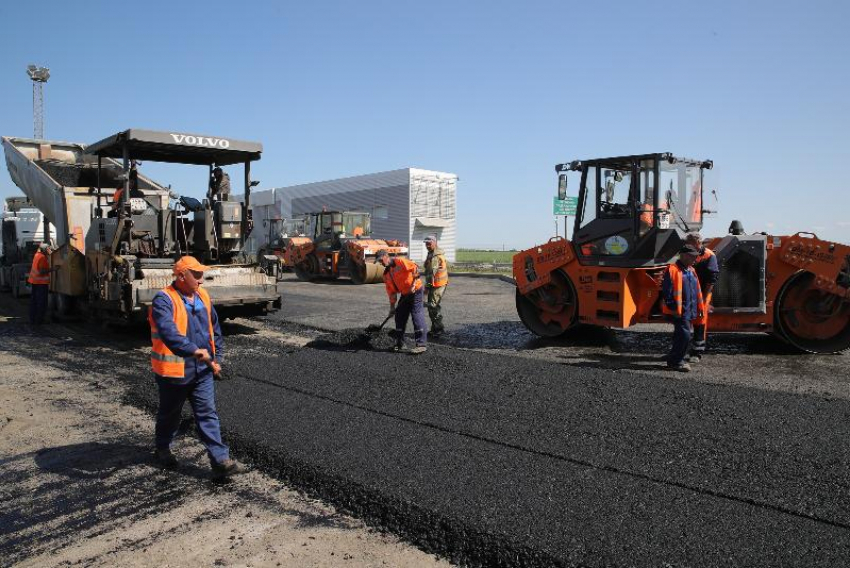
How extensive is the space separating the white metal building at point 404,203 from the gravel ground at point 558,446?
76.6 ft

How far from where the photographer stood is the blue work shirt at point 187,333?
387 cm

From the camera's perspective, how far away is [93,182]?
1147 cm

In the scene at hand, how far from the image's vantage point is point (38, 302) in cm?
1030

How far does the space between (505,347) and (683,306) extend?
100 inches

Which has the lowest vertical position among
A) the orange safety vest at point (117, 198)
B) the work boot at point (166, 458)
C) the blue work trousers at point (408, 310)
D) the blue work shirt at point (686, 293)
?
the work boot at point (166, 458)

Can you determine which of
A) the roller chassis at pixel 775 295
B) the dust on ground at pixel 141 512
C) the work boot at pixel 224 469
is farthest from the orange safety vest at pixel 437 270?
the work boot at pixel 224 469

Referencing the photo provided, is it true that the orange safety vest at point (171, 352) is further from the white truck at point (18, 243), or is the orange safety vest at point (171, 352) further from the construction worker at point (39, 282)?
the white truck at point (18, 243)

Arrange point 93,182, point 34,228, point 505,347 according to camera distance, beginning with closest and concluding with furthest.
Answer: point 505,347, point 93,182, point 34,228

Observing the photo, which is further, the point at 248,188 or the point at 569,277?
the point at 248,188

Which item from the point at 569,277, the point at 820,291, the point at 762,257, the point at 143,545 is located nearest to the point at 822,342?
the point at 820,291

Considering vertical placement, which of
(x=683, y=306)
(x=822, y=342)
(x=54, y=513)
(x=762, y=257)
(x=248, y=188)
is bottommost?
(x=54, y=513)

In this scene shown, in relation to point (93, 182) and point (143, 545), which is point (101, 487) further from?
point (93, 182)

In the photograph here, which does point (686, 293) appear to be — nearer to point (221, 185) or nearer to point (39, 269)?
point (221, 185)

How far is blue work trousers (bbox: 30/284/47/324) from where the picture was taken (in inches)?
404
